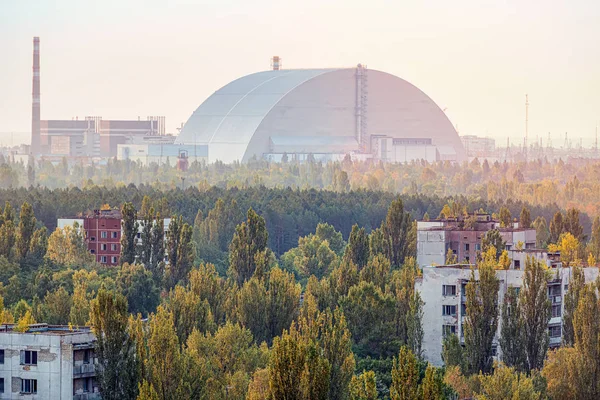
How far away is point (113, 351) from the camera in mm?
30141

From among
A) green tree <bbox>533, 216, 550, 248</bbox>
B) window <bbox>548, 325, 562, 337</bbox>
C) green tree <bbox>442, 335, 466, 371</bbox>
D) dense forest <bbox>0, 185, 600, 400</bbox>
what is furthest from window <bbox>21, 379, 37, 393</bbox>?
green tree <bbox>533, 216, 550, 248</bbox>

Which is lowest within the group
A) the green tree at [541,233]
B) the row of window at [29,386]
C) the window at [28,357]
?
the row of window at [29,386]

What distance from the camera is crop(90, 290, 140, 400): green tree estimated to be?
1179 inches

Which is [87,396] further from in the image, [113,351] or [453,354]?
[453,354]

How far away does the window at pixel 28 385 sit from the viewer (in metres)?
31.0

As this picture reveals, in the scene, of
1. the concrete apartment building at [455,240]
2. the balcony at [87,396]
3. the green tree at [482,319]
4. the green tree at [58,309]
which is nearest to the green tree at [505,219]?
the concrete apartment building at [455,240]

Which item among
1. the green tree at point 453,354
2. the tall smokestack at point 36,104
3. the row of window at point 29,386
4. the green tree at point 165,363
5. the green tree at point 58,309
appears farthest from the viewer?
the tall smokestack at point 36,104

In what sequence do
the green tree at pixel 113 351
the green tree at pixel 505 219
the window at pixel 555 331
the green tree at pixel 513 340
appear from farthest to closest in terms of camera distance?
the green tree at pixel 505 219
the window at pixel 555 331
the green tree at pixel 513 340
the green tree at pixel 113 351

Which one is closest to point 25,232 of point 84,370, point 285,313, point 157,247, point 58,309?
point 157,247

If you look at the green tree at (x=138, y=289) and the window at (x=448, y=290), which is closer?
the window at (x=448, y=290)

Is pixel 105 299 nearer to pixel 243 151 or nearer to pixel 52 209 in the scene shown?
Answer: pixel 52 209

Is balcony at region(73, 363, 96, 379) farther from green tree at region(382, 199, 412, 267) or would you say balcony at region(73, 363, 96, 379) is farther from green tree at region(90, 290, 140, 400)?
green tree at region(382, 199, 412, 267)

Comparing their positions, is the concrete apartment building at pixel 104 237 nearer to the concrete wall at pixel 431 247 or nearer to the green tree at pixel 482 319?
the concrete wall at pixel 431 247

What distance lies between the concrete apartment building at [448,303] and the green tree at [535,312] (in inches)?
87.5
